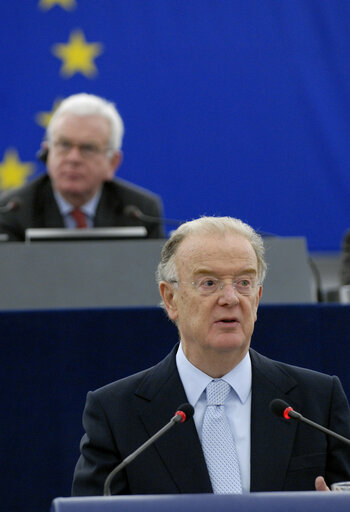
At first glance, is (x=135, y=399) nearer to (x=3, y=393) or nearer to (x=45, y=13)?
(x=3, y=393)

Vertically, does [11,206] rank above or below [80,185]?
below

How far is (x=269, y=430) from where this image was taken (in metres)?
2.47

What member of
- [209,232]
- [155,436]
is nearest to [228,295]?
[209,232]

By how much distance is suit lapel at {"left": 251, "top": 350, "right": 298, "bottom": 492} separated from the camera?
2.41m

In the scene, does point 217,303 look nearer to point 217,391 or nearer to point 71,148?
point 217,391

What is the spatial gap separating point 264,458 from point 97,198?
2363 millimetres

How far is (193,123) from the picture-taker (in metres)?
5.76

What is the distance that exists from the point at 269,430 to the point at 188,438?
18 centimetres

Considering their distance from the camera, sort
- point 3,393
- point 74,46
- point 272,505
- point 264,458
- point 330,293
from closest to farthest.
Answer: point 272,505, point 264,458, point 3,393, point 330,293, point 74,46

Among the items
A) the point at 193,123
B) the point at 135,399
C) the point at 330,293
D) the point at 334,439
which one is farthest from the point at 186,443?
the point at 193,123

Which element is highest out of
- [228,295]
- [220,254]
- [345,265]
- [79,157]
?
[79,157]

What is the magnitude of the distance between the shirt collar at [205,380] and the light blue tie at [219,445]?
0.02 m

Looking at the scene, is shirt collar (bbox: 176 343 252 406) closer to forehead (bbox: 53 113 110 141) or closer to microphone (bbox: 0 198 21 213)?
microphone (bbox: 0 198 21 213)

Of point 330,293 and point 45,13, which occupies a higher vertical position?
point 45,13
